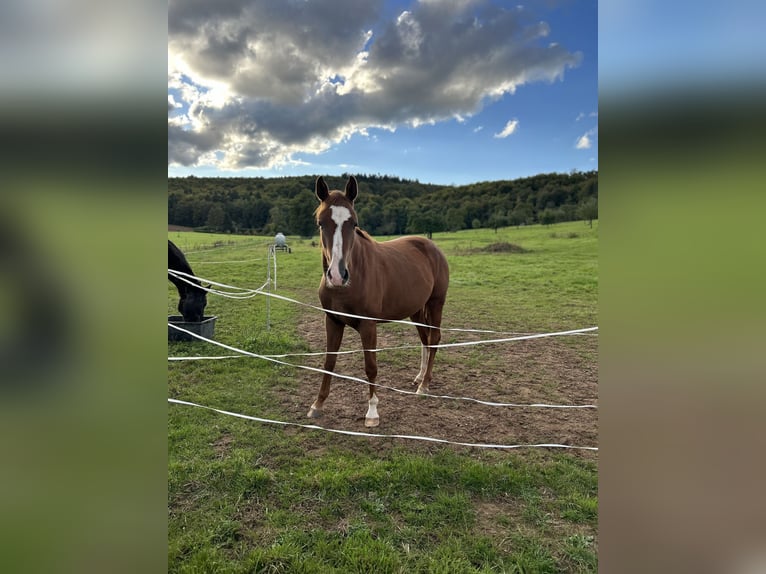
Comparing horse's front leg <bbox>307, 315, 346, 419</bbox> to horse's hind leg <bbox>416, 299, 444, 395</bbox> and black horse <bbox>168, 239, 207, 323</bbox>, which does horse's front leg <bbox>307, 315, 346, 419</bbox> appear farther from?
black horse <bbox>168, 239, 207, 323</bbox>

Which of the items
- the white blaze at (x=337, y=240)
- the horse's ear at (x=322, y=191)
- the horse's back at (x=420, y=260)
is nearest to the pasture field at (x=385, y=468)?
the horse's back at (x=420, y=260)

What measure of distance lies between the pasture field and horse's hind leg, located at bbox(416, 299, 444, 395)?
20 cm

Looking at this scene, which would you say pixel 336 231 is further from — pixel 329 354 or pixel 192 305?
pixel 192 305

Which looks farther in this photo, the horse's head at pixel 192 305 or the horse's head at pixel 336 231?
the horse's head at pixel 192 305

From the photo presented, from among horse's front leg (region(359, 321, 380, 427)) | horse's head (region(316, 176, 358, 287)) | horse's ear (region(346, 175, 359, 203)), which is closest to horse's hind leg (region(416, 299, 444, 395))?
horse's front leg (region(359, 321, 380, 427))

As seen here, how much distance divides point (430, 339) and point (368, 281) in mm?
1531

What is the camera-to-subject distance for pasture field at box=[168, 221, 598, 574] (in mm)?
2088

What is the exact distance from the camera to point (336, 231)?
10.1 ft

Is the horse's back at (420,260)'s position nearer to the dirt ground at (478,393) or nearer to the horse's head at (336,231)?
the horse's head at (336,231)

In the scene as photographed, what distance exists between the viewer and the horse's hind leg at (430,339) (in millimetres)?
4469

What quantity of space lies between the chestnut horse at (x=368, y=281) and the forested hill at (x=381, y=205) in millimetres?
2705

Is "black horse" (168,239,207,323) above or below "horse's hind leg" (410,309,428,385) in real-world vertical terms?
above
